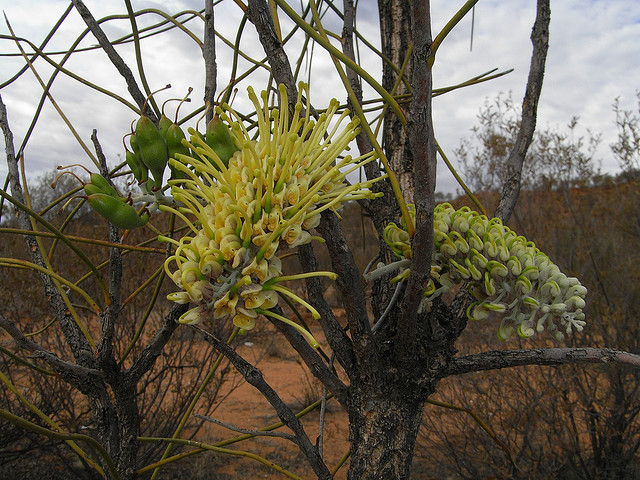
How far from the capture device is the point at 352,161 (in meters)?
0.64

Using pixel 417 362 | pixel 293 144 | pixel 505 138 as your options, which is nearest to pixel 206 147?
pixel 293 144

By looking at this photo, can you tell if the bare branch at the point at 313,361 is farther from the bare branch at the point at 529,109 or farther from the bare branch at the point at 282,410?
the bare branch at the point at 529,109

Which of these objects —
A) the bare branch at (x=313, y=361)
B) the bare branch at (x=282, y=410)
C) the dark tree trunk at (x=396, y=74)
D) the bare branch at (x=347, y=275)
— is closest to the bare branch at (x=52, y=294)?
the bare branch at (x=282, y=410)

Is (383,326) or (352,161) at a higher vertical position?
(352,161)

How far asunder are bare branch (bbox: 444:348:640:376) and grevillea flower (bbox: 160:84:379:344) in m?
0.41

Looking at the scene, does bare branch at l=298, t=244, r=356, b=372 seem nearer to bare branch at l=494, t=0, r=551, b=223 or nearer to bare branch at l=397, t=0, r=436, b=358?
bare branch at l=397, t=0, r=436, b=358

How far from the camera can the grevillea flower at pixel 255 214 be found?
1.71 ft

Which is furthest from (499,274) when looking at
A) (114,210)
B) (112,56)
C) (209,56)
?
(112,56)

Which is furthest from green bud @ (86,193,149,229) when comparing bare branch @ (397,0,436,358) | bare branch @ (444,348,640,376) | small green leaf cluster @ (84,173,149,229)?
bare branch @ (444,348,640,376)

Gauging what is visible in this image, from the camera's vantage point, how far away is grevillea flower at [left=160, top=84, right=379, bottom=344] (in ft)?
1.71

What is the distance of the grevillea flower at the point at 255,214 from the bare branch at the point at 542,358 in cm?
41

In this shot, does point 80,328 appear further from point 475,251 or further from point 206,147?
point 475,251

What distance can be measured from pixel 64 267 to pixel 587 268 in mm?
5596

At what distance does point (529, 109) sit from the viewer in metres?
1.11
